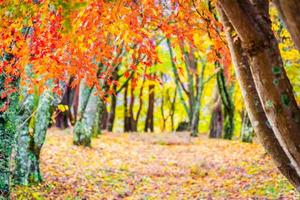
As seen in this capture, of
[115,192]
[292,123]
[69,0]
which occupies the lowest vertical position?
[115,192]

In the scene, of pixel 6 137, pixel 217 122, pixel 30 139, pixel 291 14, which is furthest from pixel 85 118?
pixel 291 14

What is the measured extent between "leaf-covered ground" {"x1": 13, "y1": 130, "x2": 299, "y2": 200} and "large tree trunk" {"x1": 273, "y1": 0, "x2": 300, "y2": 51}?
21.3 ft

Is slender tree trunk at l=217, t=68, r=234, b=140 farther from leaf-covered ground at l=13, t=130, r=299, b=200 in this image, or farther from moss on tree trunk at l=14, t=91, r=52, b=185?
moss on tree trunk at l=14, t=91, r=52, b=185

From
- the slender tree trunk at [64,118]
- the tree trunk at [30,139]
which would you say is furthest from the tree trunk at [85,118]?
the slender tree trunk at [64,118]

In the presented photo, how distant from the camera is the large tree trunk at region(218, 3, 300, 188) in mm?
4645

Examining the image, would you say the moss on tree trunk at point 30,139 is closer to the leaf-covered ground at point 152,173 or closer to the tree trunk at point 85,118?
the leaf-covered ground at point 152,173

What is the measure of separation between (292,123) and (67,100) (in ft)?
77.0

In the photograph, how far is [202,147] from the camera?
71.8 ft

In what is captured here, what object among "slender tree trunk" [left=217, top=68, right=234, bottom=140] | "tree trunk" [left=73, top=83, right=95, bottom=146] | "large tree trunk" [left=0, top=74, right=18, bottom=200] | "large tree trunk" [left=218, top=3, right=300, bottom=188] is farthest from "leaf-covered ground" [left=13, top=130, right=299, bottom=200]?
"large tree trunk" [left=218, top=3, right=300, bottom=188]

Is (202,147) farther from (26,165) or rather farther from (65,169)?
(26,165)

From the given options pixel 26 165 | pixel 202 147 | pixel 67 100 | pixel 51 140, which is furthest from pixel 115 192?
pixel 67 100

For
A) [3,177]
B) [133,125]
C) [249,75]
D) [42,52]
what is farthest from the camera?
[133,125]

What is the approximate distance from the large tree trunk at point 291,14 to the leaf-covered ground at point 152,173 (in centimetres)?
649

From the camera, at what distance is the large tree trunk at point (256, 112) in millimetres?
4645
